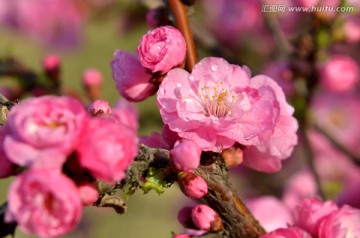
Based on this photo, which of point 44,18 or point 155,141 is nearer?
point 155,141

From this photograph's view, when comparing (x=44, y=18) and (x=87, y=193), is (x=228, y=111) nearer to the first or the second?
(x=87, y=193)

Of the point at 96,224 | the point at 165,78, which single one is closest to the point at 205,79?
the point at 165,78

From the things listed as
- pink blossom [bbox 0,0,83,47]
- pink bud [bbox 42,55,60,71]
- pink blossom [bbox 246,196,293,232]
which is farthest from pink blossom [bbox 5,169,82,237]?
pink blossom [bbox 0,0,83,47]

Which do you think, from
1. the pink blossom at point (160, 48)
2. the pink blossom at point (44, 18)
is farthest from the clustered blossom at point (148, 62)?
the pink blossom at point (44, 18)

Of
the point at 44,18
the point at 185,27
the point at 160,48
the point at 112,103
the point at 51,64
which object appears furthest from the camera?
the point at 112,103

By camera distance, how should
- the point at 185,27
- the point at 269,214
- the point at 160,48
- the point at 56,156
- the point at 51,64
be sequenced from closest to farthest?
the point at 56,156 < the point at 160,48 < the point at 185,27 < the point at 269,214 < the point at 51,64

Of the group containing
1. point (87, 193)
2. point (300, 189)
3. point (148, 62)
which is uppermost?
point (148, 62)

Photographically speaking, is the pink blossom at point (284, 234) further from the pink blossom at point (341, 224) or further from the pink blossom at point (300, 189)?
the pink blossom at point (300, 189)

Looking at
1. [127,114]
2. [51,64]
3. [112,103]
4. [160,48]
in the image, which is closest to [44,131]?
[160,48]
